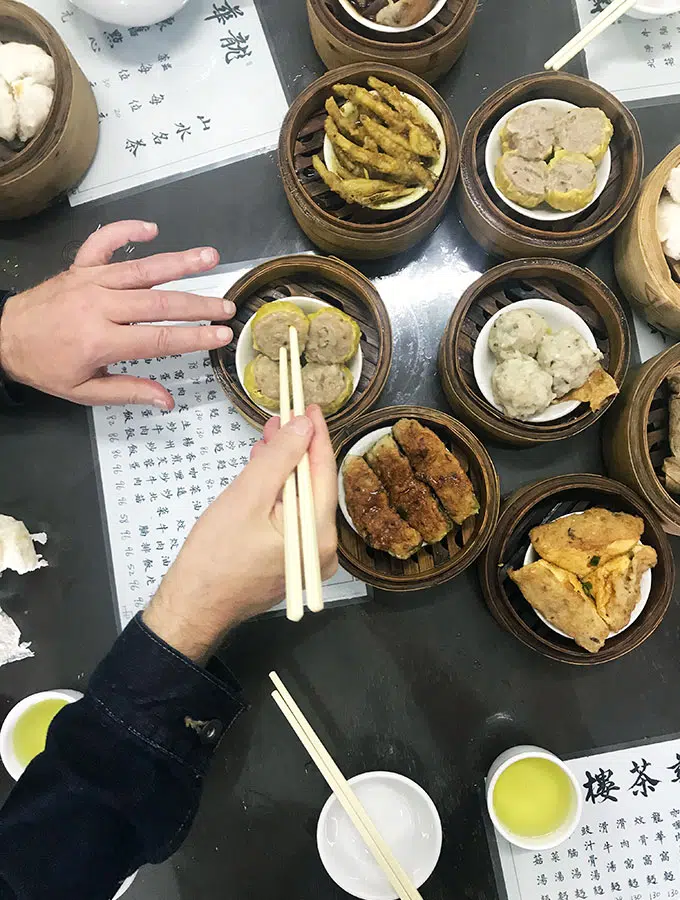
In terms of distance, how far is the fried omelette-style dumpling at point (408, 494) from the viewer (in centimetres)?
193

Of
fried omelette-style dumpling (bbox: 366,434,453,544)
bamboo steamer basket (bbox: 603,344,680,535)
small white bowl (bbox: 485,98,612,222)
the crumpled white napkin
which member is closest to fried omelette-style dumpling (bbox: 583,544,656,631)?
bamboo steamer basket (bbox: 603,344,680,535)

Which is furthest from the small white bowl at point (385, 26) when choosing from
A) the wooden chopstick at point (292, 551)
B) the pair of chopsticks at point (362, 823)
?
the pair of chopsticks at point (362, 823)

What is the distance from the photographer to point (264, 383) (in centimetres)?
195

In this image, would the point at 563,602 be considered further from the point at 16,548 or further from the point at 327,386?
the point at 16,548

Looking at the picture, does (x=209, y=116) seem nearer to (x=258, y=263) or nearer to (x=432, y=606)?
(x=258, y=263)

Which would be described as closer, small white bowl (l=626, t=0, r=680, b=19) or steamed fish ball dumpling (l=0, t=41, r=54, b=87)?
steamed fish ball dumpling (l=0, t=41, r=54, b=87)

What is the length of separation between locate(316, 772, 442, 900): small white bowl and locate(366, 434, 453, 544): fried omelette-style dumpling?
73 centimetres

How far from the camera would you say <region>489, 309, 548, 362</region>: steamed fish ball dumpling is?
6.48 ft

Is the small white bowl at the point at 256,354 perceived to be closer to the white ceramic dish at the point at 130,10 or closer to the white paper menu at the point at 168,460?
the white paper menu at the point at 168,460

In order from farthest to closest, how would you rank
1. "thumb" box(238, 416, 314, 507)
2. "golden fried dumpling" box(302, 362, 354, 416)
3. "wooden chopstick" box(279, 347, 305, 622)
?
"golden fried dumpling" box(302, 362, 354, 416) → "thumb" box(238, 416, 314, 507) → "wooden chopstick" box(279, 347, 305, 622)

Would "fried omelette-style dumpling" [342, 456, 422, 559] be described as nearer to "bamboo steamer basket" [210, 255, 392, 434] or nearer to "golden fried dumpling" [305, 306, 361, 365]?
"bamboo steamer basket" [210, 255, 392, 434]

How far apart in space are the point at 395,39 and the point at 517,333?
1059 mm

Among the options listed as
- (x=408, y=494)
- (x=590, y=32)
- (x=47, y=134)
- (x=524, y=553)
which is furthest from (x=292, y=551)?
(x=590, y=32)

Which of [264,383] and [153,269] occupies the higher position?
[153,269]
